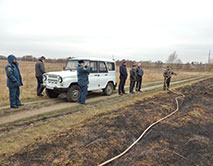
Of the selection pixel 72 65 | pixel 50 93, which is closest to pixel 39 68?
pixel 50 93

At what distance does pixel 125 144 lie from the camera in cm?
356

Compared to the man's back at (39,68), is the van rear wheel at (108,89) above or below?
below

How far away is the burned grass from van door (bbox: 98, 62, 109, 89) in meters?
3.63

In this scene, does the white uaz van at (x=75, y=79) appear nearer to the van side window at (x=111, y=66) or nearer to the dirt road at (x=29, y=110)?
the van side window at (x=111, y=66)

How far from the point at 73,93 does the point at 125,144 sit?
13.9ft

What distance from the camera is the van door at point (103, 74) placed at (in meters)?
8.48

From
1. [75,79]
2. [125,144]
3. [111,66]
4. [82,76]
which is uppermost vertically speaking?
[111,66]

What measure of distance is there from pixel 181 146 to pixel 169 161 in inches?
29.6

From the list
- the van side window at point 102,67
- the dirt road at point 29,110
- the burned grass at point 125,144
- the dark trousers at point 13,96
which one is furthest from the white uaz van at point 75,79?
the burned grass at point 125,144

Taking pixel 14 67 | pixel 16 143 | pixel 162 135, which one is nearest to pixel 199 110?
pixel 162 135

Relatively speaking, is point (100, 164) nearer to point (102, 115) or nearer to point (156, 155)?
point (156, 155)

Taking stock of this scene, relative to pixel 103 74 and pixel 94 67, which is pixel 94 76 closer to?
pixel 94 67

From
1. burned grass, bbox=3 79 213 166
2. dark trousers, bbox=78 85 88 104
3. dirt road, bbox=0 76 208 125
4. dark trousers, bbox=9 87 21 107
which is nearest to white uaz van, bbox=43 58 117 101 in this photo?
dark trousers, bbox=78 85 88 104

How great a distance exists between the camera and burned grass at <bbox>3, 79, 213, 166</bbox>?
9.53 ft
